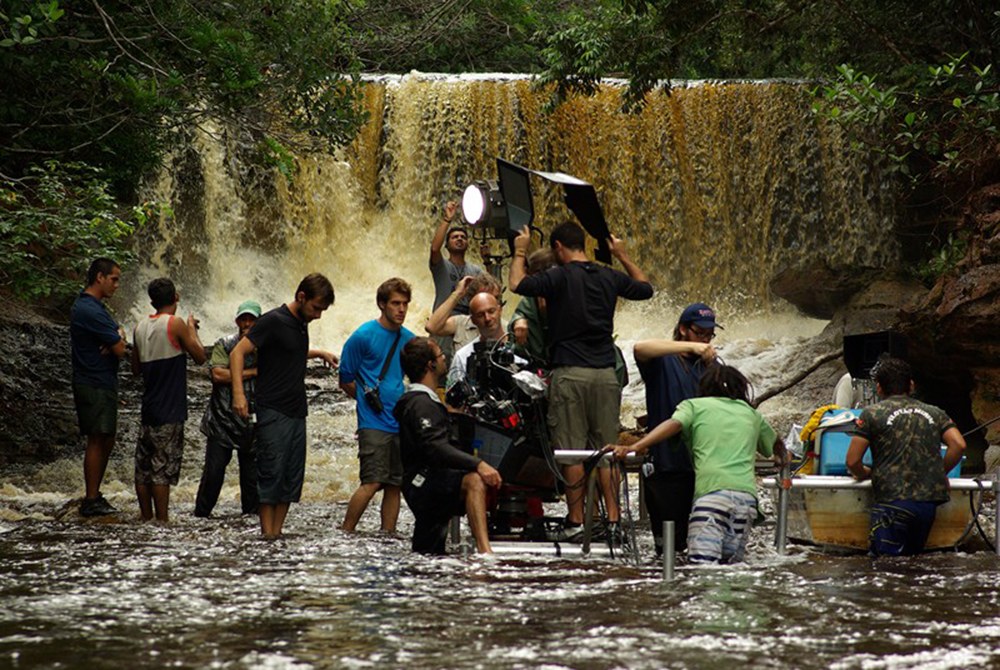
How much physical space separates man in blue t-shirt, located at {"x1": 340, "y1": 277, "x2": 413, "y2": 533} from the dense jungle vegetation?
3.26 m

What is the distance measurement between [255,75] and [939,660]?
912 centimetres

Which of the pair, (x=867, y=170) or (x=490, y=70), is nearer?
(x=867, y=170)

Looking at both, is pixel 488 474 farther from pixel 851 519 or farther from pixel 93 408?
pixel 93 408

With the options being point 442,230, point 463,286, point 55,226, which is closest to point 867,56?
point 442,230

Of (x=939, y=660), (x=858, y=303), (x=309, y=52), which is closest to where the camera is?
(x=939, y=660)

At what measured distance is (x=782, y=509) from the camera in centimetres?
756

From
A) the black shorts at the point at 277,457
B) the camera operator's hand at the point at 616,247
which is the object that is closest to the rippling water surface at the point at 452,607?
the black shorts at the point at 277,457

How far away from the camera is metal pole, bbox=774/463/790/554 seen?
7438 millimetres

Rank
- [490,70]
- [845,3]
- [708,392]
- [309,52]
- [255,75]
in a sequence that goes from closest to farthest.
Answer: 1. [708,392]
2. [255,75]
3. [309,52]
4. [845,3]
5. [490,70]

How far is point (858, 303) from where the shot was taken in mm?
20484

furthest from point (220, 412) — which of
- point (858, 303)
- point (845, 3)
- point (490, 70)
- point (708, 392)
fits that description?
point (490, 70)

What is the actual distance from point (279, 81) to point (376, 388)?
18.1 ft

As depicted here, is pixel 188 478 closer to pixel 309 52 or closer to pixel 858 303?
pixel 309 52

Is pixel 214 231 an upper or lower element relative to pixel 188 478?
upper
